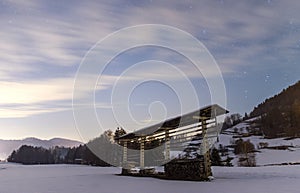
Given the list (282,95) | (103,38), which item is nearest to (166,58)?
(103,38)

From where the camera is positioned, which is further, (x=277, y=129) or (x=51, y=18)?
(x=277, y=129)

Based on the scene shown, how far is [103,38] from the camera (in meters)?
16.7

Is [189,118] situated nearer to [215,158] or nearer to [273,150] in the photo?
[215,158]

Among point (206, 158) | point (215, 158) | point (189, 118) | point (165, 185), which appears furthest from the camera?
point (215, 158)

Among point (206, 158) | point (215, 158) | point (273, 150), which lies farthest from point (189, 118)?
point (273, 150)

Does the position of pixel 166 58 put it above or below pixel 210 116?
above

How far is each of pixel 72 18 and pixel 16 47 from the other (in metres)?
4.74

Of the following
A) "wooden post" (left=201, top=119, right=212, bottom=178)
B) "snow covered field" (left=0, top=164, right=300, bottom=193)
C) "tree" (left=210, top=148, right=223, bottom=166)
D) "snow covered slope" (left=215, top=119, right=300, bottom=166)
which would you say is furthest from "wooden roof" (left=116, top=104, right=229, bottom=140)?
"snow covered slope" (left=215, top=119, right=300, bottom=166)

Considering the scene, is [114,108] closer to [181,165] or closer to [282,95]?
Answer: [181,165]

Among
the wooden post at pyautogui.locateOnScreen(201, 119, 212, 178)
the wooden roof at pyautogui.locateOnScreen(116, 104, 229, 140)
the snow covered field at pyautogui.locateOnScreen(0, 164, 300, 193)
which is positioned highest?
the wooden roof at pyautogui.locateOnScreen(116, 104, 229, 140)

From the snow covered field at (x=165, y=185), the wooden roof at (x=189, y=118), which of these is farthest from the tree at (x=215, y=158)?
the snow covered field at (x=165, y=185)

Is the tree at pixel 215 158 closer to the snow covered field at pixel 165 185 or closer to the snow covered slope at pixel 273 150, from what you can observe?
the snow covered slope at pixel 273 150

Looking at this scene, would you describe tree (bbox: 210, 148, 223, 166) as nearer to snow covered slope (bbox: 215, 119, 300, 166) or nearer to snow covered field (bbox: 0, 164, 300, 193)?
snow covered slope (bbox: 215, 119, 300, 166)

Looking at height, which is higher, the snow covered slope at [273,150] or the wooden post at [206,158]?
the snow covered slope at [273,150]
